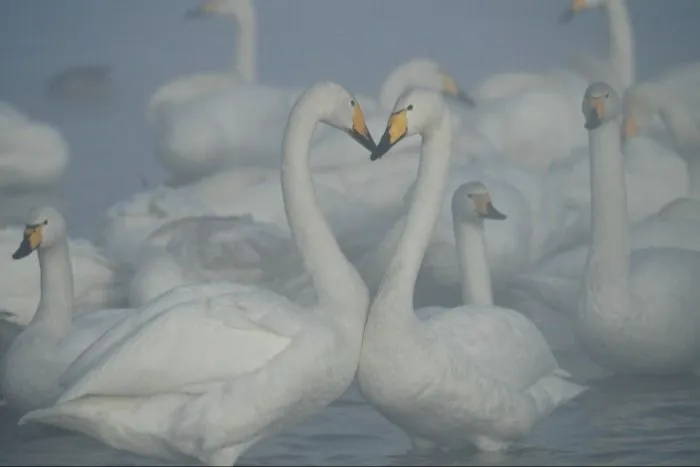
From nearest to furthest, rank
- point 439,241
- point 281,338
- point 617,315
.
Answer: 1. point 281,338
2. point 617,315
3. point 439,241

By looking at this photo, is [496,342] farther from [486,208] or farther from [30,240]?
[30,240]

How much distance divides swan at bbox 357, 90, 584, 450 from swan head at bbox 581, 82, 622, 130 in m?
0.87

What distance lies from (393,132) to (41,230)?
54.7 inches


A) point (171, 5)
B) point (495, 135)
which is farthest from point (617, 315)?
point (171, 5)

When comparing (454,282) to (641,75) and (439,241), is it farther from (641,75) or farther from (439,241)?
(641,75)

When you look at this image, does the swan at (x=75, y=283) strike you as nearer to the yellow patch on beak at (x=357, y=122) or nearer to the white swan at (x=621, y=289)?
the yellow patch on beak at (x=357, y=122)

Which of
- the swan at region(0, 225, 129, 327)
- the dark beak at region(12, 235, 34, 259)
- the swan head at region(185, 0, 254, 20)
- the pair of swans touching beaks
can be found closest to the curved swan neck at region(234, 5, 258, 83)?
the swan head at region(185, 0, 254, 20)

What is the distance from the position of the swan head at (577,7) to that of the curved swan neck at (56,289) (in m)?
2.22

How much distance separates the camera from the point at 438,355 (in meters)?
5.01

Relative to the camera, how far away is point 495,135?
22.2ft

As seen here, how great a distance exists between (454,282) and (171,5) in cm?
155

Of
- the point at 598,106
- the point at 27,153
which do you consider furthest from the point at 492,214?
the point at 27,153

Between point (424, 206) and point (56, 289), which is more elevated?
point (424, 206)

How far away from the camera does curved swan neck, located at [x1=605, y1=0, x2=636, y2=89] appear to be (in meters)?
6.68
